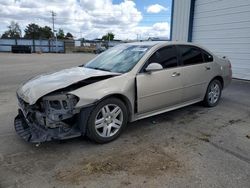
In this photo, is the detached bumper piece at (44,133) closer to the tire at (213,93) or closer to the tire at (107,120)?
the tire at (107,120)

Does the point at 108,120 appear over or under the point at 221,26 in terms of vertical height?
under

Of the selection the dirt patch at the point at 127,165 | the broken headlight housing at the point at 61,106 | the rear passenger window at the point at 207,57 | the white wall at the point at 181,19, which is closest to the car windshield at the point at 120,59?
the broken headlight housing at the point at 61,106

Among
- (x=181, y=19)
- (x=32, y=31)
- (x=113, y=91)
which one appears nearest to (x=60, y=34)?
(x=32, y=31)

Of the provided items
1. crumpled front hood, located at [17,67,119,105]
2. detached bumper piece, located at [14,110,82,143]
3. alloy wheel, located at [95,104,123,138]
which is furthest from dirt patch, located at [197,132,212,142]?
detached bumper piece, located at [14,110,82,143]

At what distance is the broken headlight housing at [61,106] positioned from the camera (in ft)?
10.7

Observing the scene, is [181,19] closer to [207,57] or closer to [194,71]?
[207,57]

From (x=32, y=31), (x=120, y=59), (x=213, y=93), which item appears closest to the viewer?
(x=120, y=59)

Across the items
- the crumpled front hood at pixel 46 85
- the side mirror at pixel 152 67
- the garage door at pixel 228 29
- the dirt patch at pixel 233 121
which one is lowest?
the dirt patch at pixel 233 121

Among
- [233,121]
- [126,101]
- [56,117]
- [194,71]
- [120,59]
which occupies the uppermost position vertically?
[120,59]

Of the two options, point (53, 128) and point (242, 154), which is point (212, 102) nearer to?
point (242, 154)

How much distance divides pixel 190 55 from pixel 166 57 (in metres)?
→ 0.76

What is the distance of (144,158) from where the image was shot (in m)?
3.20

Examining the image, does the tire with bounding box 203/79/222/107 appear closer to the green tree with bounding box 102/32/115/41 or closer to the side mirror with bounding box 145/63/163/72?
the side mirror with bounding box 145/63/163/72

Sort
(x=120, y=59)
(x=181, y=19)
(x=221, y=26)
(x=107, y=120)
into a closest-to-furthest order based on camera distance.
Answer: (x=107, y=120) → (x=120, y=59) → (x=221, y=26) → (x=181, y=19)
